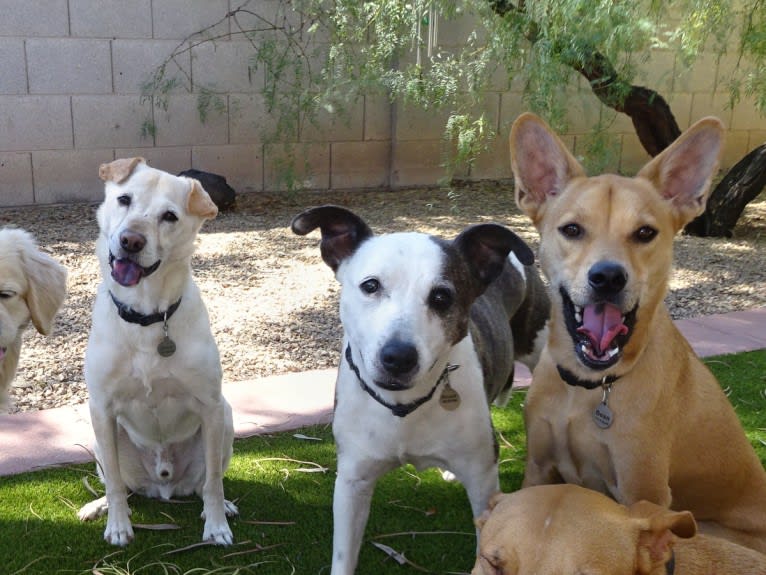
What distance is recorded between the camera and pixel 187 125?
952 centimetres

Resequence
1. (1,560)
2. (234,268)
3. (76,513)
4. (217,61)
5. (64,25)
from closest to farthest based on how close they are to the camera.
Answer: (1,560) < (76,513) < (234,268) < (64,25) < (217,61)

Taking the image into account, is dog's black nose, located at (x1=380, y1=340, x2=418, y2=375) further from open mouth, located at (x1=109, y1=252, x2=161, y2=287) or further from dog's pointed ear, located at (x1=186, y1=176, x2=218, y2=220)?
dog's pointed ear, located at (x1=186, y1=176, x2=218, y2=220)

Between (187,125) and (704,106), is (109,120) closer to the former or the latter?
(187,125)

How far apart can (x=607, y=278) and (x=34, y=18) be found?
7530 mm

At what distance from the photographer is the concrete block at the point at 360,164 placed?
34.3ft

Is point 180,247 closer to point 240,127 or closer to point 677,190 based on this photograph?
point 677,190

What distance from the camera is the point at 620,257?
9.86 ft

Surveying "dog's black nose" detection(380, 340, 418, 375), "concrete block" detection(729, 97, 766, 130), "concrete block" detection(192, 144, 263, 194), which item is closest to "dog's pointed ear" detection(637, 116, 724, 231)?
"dog's black nose" detection(380, 340, 418, 375)

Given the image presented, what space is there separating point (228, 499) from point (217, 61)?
649 cm

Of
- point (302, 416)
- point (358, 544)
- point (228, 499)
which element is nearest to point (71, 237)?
point (302, 416)

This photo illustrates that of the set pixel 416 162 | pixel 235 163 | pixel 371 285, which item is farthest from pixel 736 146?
pixel 371 285

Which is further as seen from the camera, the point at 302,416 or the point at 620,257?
the point at 302,416

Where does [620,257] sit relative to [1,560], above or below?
above

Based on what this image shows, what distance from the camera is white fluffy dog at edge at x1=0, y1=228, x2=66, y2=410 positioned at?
357 centimetres
